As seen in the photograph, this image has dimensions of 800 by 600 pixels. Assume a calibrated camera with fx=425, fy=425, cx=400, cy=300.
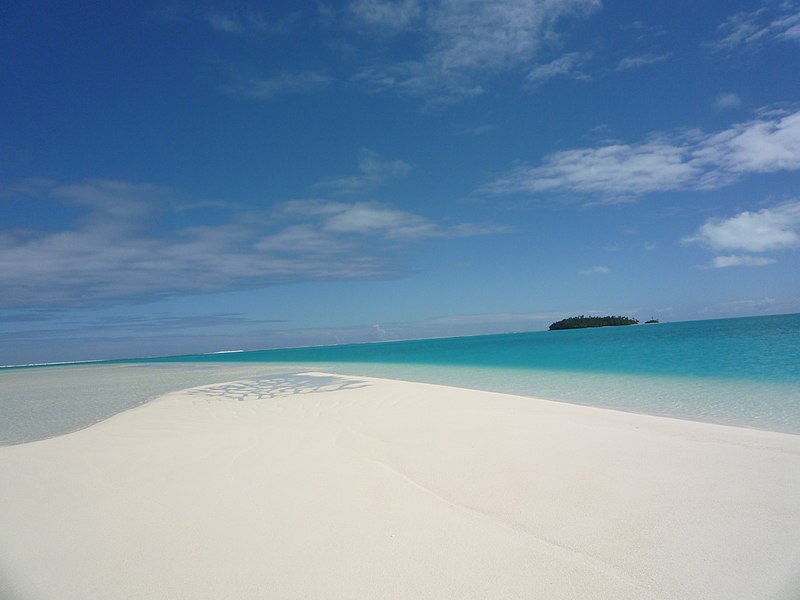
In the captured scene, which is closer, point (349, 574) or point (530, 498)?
point (349, 574)

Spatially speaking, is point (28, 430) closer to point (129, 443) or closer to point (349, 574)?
point (129, 443)

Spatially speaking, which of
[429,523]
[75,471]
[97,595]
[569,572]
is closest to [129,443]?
[75,471]

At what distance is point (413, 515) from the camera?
10.4ft

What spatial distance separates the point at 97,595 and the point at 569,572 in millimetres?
2611

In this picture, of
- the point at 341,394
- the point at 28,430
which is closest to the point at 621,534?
the point at 341,394

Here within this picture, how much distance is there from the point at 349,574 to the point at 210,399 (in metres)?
9.51

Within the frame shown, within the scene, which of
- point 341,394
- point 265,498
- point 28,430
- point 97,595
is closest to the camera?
point 97,595

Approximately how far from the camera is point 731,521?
2865 mm

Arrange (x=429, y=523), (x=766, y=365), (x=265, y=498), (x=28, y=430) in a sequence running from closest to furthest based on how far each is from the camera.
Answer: (x=429, y=523) → (x=265, y=498) → (x=28, y=430) → (x=766, y=365)

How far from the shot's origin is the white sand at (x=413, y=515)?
7.70 feet

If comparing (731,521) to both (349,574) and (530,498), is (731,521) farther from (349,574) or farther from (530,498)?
(349,574)

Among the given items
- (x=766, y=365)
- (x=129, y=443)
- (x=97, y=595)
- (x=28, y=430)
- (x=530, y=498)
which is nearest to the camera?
(x=97, y=595)

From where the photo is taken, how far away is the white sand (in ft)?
7.70

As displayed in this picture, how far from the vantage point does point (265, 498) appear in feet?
11.9
